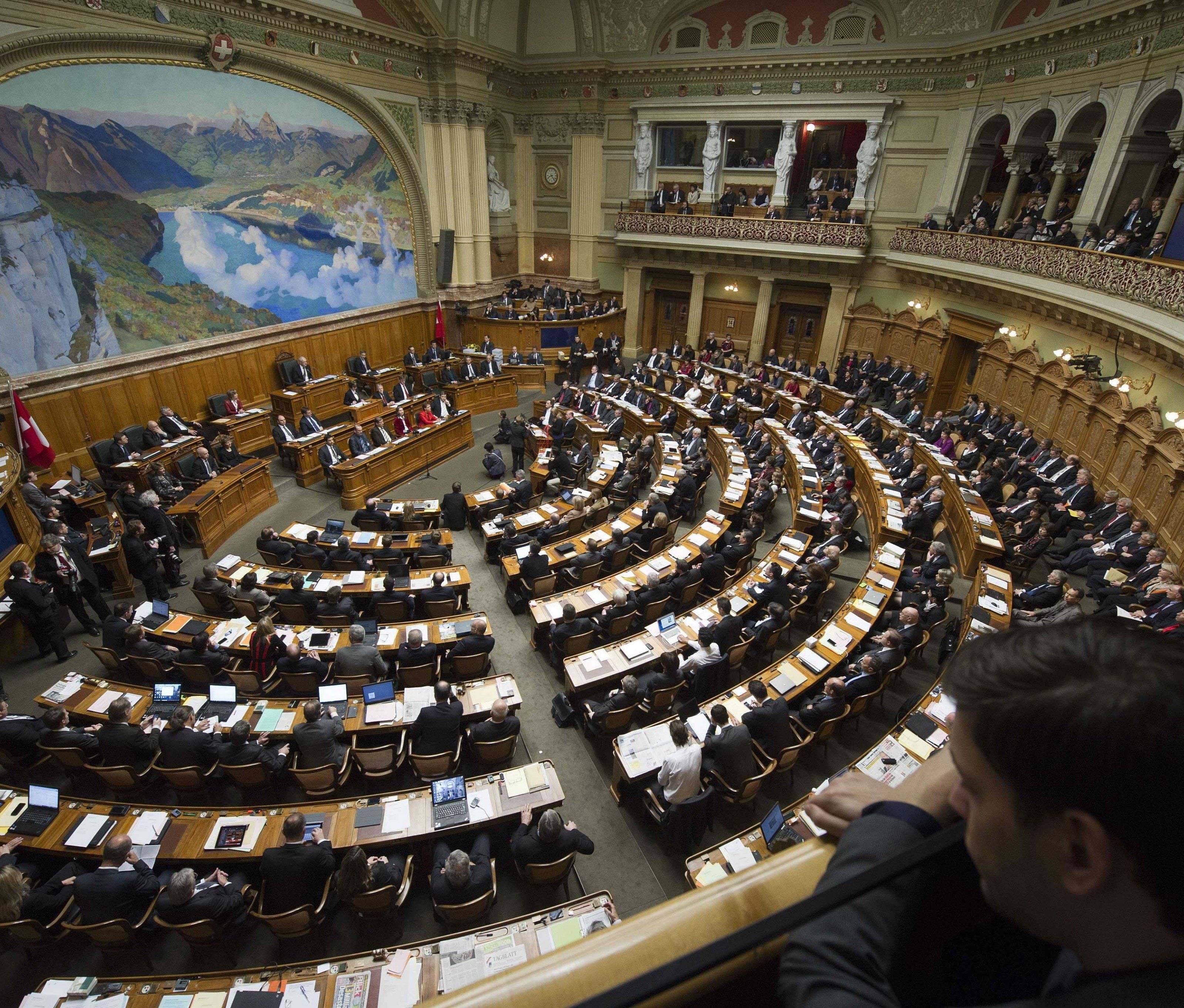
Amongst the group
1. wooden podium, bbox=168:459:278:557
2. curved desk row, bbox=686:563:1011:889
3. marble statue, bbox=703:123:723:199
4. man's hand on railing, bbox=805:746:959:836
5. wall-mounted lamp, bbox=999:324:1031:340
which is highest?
marble statue, bbox=703:123:723:199

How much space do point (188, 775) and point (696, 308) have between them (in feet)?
69.9

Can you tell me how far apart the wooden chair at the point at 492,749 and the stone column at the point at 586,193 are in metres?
21.1

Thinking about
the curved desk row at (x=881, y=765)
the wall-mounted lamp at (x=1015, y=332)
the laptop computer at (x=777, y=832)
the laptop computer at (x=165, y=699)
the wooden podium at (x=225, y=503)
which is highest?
the wall-mounted lamp at (x=1015, y=332)

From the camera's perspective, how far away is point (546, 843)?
5.15 meters

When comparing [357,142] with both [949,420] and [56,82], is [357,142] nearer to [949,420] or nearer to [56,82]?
[56,82]

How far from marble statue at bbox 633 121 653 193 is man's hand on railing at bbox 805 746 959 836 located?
81.2ft

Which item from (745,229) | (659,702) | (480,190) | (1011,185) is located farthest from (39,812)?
(1011,185)

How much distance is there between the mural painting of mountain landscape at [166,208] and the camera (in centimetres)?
1131

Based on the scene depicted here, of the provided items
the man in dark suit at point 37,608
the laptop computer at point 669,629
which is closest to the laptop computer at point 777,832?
the laptop computer at point 669,629

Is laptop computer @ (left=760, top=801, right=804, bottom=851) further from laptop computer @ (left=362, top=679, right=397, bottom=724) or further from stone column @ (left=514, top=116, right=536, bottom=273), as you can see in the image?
stone column @ (left=514, top=116, right=536, bottom=273)

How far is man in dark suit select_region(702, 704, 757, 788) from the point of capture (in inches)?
235

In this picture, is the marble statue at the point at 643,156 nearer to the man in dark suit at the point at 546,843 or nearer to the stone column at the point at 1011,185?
the stone column at the point at 1011,185

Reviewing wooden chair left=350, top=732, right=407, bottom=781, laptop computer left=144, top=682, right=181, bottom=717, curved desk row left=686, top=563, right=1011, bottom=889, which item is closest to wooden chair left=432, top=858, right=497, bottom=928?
wooden chair left=350, top=732, right=407, bottom=781

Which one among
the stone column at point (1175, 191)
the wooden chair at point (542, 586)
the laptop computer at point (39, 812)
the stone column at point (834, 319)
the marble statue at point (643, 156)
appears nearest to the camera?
the laptop computer at point (39, 812)
